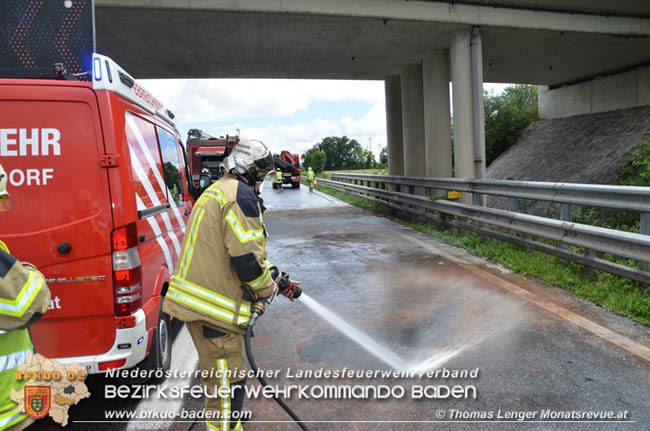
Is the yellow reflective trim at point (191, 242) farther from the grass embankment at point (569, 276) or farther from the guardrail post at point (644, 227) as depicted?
the guardrail post at point (644, 227)

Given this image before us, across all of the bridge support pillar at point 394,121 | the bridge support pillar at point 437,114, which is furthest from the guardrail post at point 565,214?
the bridge support pillar at point 394,121

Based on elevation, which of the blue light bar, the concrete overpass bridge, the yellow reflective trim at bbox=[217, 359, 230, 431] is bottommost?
the yellow reflective trim at bbox=[217, 359, 230, 431]

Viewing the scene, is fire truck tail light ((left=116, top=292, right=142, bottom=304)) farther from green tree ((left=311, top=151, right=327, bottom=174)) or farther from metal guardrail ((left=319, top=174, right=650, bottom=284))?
green tree ((left=311, top=151, right=327, bottom=174))

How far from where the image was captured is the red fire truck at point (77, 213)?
318 centimetres

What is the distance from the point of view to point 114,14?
11.3 m

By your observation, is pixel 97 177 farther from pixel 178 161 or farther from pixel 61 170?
pixel 178 161

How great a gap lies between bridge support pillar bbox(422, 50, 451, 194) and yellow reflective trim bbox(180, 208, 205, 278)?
1287cm

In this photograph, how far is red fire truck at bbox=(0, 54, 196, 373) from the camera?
125 inches

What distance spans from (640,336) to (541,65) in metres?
16.9

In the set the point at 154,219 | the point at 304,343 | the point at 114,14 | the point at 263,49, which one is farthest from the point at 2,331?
the point at 263,49

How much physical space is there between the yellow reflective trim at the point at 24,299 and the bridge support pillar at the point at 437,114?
548 inches

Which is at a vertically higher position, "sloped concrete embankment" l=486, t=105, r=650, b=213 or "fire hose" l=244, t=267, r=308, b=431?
"sloped concrete embankment" l=486, t=105, r=650, b=213

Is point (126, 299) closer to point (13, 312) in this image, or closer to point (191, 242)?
point (191, 242)

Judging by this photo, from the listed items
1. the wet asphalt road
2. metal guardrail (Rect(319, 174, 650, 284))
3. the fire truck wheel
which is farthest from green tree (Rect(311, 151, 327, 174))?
the fire truck wheel
